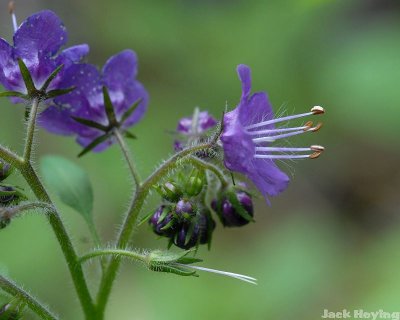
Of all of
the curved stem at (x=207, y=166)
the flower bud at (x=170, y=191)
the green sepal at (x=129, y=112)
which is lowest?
the flower bud at (x=170, y=191)

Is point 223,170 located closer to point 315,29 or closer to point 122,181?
point 122,181

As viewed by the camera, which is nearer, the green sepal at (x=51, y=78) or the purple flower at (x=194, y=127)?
the green sepal at (x=51, y=78)

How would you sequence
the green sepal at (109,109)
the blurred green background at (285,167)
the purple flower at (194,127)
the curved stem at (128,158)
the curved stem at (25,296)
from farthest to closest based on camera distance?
the blurred green background at (285,167)
the purple flower at (194,127)
the green sepal at (109,109)
the curved stem at (128,158)
the curved stem at (25,296)

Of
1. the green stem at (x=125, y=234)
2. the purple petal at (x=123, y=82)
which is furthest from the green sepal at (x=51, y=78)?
the green stem at (x=125, y=234)

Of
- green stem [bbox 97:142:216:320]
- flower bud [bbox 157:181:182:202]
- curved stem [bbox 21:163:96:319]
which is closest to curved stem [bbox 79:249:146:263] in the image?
curved stem [bbox 21:163:96:319]

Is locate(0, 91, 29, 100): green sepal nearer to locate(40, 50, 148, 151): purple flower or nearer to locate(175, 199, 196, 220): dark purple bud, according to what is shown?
locate(40, 50, 148, 151): purple flower

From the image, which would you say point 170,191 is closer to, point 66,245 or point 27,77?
point 66,245

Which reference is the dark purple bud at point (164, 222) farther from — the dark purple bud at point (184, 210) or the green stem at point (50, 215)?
the green stem at point (50, 215)
